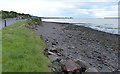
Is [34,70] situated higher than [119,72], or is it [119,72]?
[34,70]

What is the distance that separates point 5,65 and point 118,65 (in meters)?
10.4

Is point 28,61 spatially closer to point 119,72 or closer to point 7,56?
point 7,56

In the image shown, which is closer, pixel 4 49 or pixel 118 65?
A: pixel 4 49

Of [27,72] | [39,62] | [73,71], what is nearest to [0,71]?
[27,72]

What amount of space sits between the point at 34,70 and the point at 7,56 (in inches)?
80.7

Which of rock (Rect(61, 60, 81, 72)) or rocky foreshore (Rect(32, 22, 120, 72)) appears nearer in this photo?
rock (Rect(61, 60, 81, 72))

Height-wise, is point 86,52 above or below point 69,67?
below

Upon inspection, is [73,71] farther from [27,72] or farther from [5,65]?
[5,65]

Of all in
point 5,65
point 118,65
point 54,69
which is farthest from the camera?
point 118,65

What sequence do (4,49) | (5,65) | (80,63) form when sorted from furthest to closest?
(80,63) < (4,49) < (5,65)

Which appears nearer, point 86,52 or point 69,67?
point 69,67

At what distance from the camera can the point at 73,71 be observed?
374 inches

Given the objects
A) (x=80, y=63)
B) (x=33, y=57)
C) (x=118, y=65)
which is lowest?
(x=118, y=65)

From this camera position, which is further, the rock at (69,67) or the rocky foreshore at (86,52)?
the rocky foreshore at (86,52)
